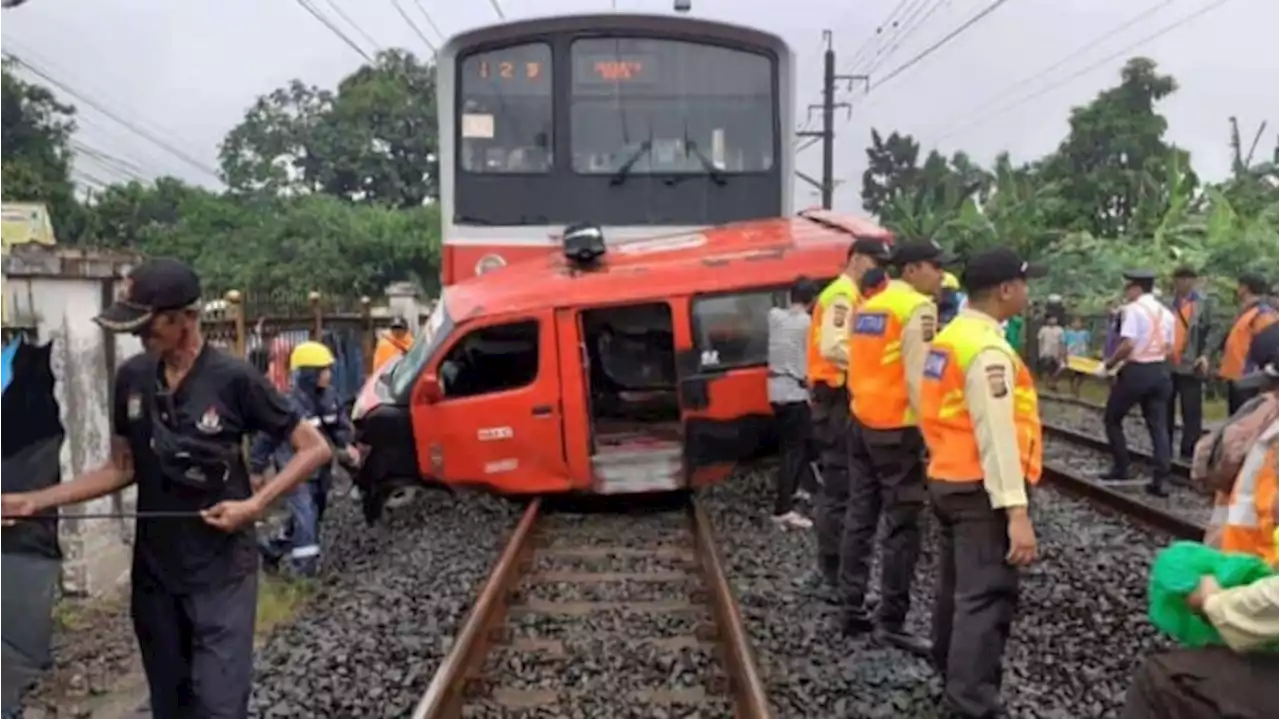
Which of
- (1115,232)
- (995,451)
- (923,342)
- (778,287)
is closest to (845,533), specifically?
(923,342)

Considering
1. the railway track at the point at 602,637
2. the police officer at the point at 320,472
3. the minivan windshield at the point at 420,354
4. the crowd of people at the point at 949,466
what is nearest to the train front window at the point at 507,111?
the minivan windshield at the point at 420,354

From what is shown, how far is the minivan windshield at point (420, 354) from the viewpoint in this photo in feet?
32.9

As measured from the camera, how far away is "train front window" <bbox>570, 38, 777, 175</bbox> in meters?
12.0

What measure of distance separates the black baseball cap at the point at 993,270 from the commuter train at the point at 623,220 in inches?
196

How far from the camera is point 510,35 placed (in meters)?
11.9

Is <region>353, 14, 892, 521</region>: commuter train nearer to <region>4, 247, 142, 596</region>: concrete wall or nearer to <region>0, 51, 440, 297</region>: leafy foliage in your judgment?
<region>4, 247, 142, 596</region>: concrete wall

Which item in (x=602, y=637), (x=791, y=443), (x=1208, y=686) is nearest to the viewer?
(x=1208, y=686)

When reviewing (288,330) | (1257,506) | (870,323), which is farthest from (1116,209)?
(1257,506)

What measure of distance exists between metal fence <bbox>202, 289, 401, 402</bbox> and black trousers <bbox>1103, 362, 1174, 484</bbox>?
19.4 feet

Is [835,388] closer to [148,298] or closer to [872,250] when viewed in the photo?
[872,250]

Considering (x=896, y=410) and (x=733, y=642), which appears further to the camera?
(x=896, y=410)

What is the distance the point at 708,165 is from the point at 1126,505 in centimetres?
425

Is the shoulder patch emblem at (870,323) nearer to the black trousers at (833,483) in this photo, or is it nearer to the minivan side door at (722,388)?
the black trousers at (833,483)

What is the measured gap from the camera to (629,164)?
39.4 ft
